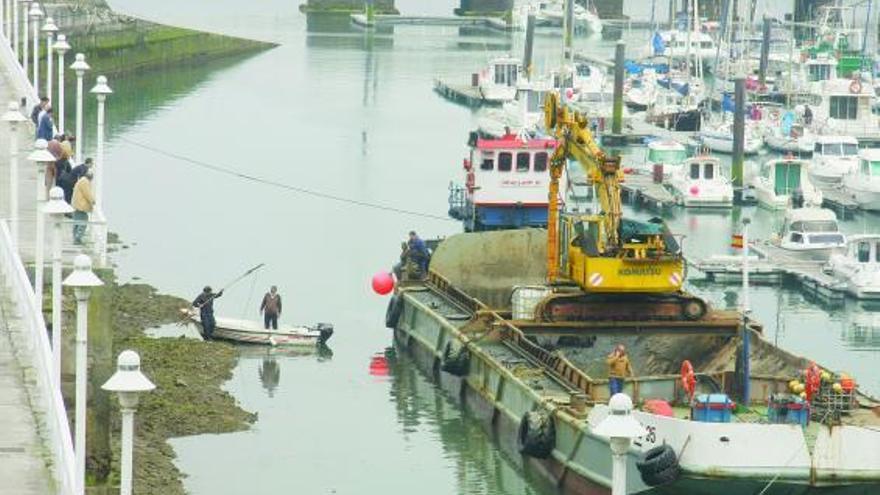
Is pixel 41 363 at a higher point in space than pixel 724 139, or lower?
higher

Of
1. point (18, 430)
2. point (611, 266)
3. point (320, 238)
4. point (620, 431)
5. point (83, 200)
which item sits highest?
point (620, 431)

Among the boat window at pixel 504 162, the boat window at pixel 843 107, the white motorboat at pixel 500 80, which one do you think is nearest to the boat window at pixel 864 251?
the boat window at pixel 504 162

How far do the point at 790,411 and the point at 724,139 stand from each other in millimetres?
60219

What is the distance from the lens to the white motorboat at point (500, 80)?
385ft

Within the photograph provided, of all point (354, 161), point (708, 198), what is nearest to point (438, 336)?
point (708, 198)

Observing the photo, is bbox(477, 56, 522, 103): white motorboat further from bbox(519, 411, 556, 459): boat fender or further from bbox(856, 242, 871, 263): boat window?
bbox(519, 411, 556, 459): boat fender

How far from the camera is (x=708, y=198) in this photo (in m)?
80.9

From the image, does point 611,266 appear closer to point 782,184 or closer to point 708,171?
point 782,184

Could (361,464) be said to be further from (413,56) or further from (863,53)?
(413,56)

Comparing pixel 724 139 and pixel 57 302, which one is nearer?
pixel 57 302

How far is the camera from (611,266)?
142ft

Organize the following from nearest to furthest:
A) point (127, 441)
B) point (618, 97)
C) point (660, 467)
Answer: point (127, 441), point (660, 467), point (618, 97)

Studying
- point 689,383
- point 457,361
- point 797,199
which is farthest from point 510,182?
point 689,383

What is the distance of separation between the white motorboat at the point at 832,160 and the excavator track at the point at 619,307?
129 ft
